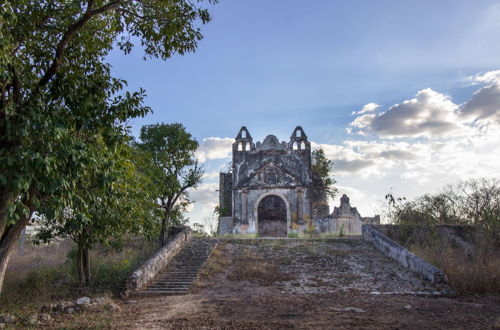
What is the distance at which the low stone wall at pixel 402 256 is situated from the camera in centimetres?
1053

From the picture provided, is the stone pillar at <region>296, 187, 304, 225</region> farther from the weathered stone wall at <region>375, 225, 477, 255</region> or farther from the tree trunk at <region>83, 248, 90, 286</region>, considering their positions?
the tree trunk at <region>83, 248, 90, 286</region>

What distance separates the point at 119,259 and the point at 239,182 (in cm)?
1358

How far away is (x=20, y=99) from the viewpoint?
23.0 ft

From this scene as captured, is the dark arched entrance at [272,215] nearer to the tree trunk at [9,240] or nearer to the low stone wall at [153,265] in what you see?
the low stone wall at [153,265]

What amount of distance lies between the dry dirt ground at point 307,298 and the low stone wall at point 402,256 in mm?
253

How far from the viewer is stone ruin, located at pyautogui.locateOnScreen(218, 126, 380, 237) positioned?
84.1 feet

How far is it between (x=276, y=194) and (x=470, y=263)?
1516 centimetres

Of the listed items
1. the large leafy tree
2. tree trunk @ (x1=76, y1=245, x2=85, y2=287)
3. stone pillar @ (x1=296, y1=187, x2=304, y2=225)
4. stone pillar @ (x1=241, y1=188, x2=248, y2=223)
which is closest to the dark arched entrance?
stone pillar @ (x1=241, y1=188, x2=248, y2=223)

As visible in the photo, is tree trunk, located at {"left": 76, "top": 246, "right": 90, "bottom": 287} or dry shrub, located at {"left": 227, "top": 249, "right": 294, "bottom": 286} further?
dry shrub, located at {"left": 227, "top": 249, "right": 294, "bottom": 286}

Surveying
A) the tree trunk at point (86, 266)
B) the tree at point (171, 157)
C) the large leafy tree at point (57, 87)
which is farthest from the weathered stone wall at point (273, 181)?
the large leafy tree at point (57, 87)

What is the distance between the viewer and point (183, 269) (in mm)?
12680

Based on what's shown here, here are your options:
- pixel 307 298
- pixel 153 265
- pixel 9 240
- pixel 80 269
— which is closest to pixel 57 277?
pixel 80 269

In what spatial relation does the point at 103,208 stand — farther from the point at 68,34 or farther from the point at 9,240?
the point at 68,34

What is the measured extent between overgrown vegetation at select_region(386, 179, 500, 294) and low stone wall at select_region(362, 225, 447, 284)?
399 mm
